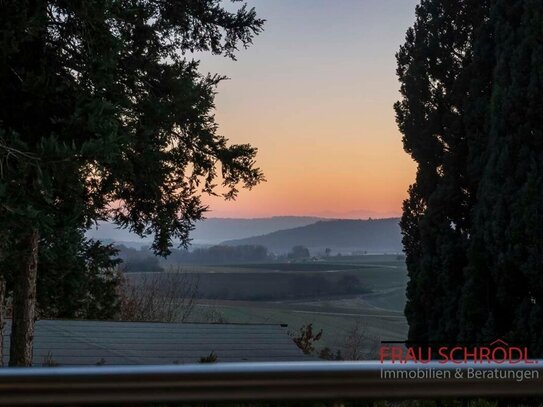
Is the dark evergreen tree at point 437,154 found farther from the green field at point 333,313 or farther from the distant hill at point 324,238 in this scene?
the distant hill at point 324,238

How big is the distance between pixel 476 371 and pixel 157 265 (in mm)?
21320

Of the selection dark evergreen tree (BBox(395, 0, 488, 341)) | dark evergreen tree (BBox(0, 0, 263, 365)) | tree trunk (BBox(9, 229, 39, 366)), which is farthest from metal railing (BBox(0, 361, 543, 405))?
dark evergreen tree (BBox(395, 0, 488, 341))

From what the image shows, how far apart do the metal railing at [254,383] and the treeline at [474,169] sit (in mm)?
8884

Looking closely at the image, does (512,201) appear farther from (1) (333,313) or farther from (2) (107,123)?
(1) (333,313)

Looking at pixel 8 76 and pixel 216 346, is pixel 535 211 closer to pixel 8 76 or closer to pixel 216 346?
pixel 216 346

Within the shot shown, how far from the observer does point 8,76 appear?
7.62 meters

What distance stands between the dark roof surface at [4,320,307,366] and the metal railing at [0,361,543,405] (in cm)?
791

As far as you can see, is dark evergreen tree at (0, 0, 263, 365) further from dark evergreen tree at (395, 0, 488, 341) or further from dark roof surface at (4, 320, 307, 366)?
dark evergreen tree at (395, 0, 488, 341)

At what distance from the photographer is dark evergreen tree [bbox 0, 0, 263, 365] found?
6.19 m

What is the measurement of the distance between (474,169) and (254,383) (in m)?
11.2

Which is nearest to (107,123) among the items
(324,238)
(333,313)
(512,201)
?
(512,201)

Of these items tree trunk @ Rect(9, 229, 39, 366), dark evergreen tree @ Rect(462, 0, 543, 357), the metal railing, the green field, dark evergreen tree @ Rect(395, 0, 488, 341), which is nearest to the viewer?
the metal railing

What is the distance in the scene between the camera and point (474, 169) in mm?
11828

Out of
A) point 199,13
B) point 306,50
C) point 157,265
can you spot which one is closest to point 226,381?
point 199,13
